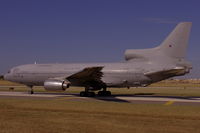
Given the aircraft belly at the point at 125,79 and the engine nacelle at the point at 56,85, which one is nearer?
the engine nacelle at the point at 56,85

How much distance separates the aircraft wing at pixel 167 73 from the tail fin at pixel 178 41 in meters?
1.69

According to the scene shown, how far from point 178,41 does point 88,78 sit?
9.41 metres

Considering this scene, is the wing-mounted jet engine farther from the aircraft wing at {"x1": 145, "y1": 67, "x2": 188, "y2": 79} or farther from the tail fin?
the tail fin

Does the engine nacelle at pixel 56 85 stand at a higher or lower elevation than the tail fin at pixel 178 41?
lower

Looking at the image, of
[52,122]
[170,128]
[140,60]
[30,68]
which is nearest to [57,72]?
[30,68]

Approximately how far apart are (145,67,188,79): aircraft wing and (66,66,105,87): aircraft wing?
4836 mm

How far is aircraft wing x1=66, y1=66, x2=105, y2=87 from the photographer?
27619 millimetres

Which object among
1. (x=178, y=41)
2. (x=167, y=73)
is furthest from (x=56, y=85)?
(x=178, y=41)

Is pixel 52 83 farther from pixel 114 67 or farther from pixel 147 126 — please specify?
pixel 147 126

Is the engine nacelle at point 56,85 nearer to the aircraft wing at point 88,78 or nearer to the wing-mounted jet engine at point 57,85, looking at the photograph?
the wing-mounted jet engine at point 57,85

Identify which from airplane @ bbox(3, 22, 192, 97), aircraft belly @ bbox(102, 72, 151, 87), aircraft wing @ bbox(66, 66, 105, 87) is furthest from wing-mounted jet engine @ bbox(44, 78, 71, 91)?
aircraft belly @ bbox(102, 72, 151, 87)

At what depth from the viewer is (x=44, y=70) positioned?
33156 millimetres

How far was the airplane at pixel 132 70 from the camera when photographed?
2688 centimetres

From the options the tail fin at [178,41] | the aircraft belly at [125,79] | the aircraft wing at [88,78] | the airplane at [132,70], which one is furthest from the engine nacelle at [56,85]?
the tail fin at [178,41]
